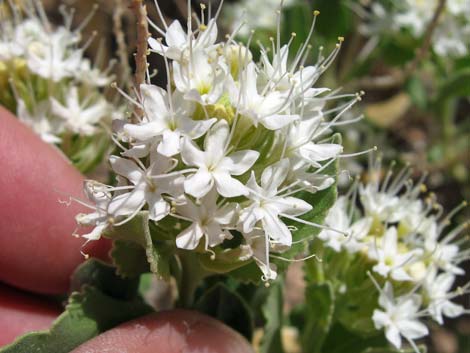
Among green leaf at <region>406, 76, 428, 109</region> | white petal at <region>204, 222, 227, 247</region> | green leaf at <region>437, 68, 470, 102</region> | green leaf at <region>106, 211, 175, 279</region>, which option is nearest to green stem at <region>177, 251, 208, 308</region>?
green leaf at <region>106, 211, 175, 279</region>

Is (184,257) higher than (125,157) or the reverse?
the reverse

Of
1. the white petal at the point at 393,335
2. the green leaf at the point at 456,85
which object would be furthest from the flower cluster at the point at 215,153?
the green leaf at the point at 456,85

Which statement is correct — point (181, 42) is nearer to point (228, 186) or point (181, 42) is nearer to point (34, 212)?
point (228, 186)

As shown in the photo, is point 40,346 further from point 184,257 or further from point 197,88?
point 197,88

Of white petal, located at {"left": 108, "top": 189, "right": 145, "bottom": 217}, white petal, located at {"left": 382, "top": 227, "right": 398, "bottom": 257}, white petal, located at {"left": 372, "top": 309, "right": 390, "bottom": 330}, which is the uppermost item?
white petal, located at {"left": 108, "top": 189, "right": 145, "bottom": 217}

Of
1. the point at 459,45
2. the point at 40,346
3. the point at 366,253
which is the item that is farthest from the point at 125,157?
the point at 459,45

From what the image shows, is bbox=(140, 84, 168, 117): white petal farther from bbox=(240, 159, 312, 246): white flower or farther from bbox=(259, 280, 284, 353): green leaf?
bbox=(259, 280, 284, 353): green leaf
